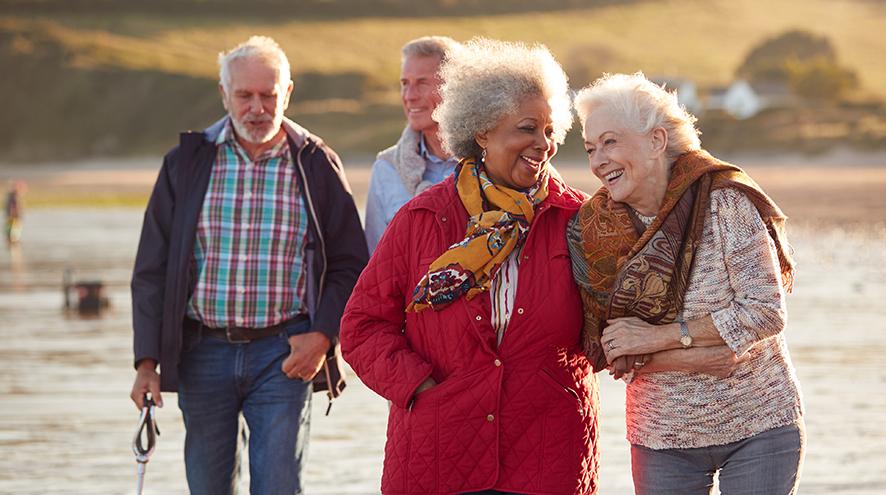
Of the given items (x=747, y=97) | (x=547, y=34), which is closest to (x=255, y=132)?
(x=747, y=97)

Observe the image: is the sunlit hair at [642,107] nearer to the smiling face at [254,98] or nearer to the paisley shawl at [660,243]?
the paisley shawl at [660,243]

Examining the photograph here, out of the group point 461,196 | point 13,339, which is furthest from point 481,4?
point 461,196

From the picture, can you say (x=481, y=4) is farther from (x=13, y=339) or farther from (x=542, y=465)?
(x=542, y=465)

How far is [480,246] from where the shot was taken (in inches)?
146

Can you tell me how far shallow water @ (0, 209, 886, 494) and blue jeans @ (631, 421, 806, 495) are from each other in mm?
3432

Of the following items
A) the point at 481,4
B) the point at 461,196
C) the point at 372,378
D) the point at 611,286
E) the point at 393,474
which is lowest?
the point at 393,474

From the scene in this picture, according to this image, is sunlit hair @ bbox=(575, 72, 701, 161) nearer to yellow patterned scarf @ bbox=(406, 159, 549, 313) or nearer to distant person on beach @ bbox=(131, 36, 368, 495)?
yellow patterned scarf @ bbox=(406, 159, 549, 313)

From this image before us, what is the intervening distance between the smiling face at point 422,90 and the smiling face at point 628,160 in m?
1.44

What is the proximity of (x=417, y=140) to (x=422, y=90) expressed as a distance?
7.5 inches

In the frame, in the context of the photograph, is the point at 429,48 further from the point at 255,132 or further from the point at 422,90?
the point at 255,132

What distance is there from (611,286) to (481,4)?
13118cm

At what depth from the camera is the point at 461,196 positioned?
3867mm

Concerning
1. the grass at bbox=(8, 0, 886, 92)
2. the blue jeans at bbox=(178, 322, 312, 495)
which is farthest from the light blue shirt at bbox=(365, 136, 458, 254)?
the grass at bbox=(8, 0, 886, 92)

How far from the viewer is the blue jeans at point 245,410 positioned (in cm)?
485
